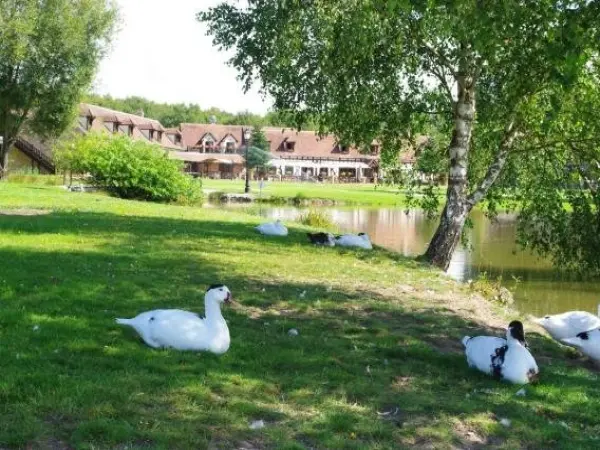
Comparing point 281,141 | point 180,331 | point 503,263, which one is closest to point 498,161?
point 503,263

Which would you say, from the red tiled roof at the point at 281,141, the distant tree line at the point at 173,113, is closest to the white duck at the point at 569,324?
the red tiled roof at the point at 281,141

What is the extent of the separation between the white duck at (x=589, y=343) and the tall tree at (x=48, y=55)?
44.9 meters

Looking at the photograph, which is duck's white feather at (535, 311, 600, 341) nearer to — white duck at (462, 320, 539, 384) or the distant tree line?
white duck at (462, 320, 539, 384)

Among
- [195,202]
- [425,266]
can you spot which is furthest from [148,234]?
[195,202]

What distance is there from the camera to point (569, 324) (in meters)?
10.7

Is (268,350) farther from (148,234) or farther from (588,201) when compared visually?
(588,201)

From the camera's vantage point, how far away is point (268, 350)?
7852mm

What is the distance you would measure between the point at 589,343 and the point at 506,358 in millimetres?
2019

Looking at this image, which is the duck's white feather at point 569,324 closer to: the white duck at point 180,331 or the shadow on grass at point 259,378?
the shadow on grass at point 259,378

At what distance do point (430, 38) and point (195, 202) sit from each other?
25248mm

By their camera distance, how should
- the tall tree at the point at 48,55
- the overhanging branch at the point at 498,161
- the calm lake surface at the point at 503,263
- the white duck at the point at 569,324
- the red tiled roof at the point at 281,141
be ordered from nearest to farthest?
the white duck at the point at 569,324
the overhanging branch at the point at 498,161
the calm lake surface at the point at 503,263
the tall tree at the point at 48,55
the red tiled roof at the point at 281,141

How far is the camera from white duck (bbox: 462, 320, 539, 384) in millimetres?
7688

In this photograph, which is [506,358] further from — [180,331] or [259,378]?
[180,331]

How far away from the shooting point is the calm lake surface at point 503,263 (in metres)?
20.5
